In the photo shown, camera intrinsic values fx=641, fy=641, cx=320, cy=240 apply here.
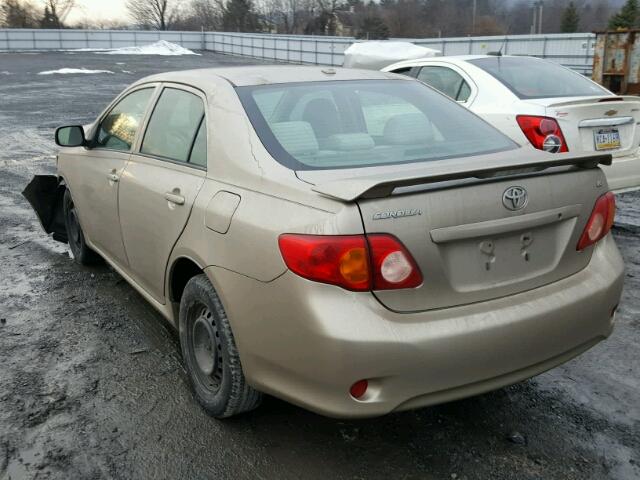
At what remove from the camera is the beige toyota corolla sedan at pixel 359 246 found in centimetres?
233

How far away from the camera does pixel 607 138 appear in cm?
568

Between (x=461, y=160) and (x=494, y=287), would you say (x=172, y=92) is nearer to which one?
(x=461, y=160)

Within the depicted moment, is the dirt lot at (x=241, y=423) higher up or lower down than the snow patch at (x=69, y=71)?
lower down

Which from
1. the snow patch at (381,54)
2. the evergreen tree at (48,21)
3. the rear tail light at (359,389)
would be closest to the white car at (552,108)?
the rear tail light at (359,389)

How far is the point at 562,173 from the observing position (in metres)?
2.70

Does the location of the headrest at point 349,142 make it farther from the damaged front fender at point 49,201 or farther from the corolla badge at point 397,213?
the damaged front fender at point 49,201

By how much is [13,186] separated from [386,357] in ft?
24.6

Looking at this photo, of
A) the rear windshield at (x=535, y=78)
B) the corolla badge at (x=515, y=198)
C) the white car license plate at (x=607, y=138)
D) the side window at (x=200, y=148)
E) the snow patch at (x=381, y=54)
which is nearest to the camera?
the corolla badge at (x=515, y=198)

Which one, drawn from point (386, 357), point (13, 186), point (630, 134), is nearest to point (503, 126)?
point (630, 134)

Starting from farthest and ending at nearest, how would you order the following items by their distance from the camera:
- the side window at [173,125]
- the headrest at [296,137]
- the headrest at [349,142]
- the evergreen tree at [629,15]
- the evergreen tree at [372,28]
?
the evergreen tree at [372,28] < the evergreen tree at [629,15] < the side window at [173,125] < the headrest at [349,142] < the headrest at [296,137]

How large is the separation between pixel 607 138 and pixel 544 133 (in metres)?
0.61

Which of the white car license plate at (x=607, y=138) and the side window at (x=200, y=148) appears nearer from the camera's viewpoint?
the side window at (x=200, y=148)

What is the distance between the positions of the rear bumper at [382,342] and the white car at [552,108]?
9.52 feet

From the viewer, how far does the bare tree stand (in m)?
87.6
